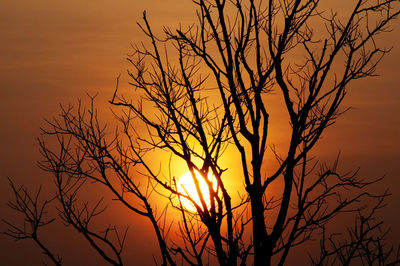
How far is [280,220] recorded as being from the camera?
5.93 m

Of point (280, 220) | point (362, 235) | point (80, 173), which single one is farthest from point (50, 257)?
point (362, 235)

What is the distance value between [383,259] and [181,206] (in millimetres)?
3012

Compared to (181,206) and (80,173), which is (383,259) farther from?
(80,173)

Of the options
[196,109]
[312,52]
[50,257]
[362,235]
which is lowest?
[50,257]

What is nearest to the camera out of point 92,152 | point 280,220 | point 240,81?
point 280,220

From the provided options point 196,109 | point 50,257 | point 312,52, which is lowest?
point 50,257

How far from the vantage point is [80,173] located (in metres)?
6.95

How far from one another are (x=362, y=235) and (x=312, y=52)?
2.58 meters

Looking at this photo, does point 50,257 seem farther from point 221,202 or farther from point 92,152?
point 221,202

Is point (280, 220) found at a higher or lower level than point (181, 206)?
lower

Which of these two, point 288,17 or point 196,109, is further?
point 196,109

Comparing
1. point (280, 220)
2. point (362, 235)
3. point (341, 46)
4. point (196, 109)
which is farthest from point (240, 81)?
point (362, 235)

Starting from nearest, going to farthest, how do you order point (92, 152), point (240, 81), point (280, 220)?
1. point (280, 220)
2. point (240, 81)
3. point (92, 152)

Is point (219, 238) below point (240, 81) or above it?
below
